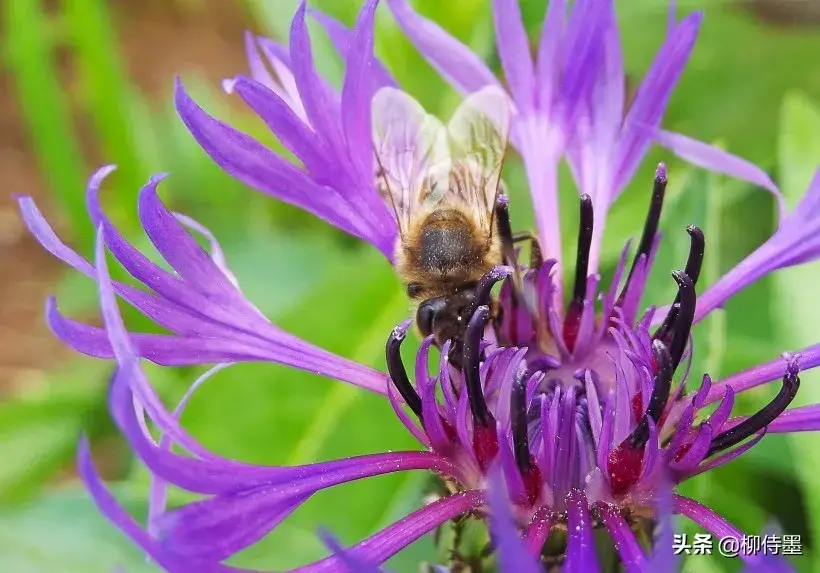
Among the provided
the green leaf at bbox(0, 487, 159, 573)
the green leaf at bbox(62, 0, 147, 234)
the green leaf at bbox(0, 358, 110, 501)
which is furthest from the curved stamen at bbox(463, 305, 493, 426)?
the green leaf at bbox(62, 0, 147, 234)

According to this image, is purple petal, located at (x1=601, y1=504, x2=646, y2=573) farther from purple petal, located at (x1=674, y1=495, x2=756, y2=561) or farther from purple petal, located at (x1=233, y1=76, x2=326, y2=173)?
purple petal, located at (x1=233, y1=76, x2=326, y2=173)

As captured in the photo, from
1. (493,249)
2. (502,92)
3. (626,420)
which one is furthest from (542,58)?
(626,420)

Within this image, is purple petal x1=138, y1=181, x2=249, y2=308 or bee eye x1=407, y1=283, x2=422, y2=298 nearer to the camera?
purple petal x1=138, y1=181, x2=249, y2=308

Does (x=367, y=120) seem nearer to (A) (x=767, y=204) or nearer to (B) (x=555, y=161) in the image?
(B) (x=555, y=161)

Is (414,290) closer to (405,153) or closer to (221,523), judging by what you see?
(405,153)

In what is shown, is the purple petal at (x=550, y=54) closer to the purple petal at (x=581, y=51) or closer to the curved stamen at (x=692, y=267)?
the purple petal at (x=581, y=51)

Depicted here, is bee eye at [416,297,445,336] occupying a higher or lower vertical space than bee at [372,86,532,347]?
lower

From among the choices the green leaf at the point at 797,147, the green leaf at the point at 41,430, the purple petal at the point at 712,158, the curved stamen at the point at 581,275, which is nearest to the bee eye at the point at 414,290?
the curved stamen at the point at 581,275
